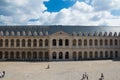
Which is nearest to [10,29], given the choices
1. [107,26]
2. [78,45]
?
[78,45]

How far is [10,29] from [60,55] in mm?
19109

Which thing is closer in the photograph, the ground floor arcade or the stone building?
the ground floor arcade

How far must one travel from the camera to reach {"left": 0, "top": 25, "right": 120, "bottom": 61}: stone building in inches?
3243

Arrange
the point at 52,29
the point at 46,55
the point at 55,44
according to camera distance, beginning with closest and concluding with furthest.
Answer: the point at 46,55 < the point at 55,44 < the point at 52,29

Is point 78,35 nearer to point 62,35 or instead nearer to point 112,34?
point 62,35

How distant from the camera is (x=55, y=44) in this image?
273ft

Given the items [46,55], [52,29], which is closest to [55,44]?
[46,55]

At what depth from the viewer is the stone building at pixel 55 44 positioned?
82.4 m

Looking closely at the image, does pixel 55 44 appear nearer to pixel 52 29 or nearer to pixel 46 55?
pixel 46 55

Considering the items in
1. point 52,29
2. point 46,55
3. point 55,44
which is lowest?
point 46,55

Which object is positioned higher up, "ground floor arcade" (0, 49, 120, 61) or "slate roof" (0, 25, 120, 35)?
"slate roof" (0, 25, 120, 35)

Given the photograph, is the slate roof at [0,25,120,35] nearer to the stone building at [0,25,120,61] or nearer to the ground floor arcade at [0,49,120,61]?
the stone building at [0,25,120,61]

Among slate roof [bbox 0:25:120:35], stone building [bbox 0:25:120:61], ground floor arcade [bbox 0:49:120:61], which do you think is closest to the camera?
ground floor arcade [bbox 0:49:120:61]

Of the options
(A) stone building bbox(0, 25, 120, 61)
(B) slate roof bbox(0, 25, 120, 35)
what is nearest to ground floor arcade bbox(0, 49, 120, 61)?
(A) stone building bbox(0, 25, 120, 61)
